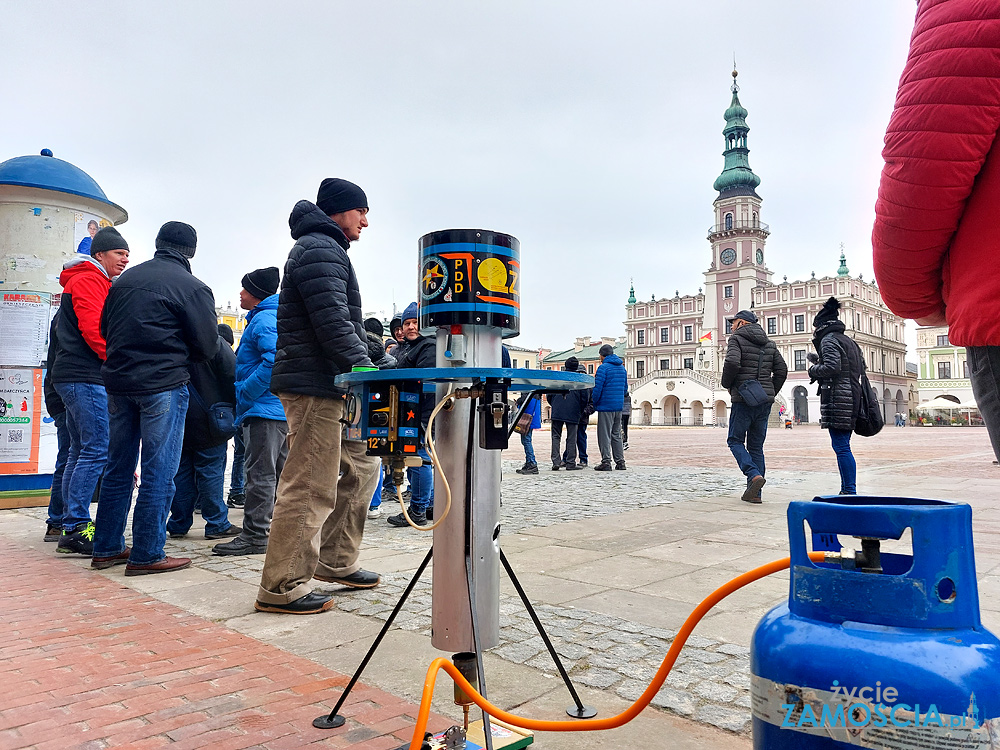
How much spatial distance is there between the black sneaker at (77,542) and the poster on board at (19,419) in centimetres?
302

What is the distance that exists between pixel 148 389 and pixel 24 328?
430cm

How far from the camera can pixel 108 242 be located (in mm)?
5266

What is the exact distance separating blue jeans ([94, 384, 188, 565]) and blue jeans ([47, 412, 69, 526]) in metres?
1.38

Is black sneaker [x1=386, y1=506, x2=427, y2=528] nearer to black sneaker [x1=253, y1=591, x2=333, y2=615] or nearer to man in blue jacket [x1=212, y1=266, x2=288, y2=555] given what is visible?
man in blue jacket [x1=212, y1=266, x2=288, y2=555]

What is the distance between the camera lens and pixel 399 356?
6625 millimetres

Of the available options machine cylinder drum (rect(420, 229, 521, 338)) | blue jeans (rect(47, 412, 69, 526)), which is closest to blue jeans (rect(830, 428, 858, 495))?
machine cylinder drum (rect(420, 229, 521, 338))

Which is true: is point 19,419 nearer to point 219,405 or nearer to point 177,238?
point 219,405

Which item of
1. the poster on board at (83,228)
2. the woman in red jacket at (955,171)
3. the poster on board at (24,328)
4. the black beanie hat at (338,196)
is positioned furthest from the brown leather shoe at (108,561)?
the woman in red jacket at (955,171)

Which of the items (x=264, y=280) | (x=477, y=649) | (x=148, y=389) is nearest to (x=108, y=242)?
(x=264, y=280)

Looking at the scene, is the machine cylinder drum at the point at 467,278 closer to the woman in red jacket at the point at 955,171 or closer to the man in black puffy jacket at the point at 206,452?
the woman in red jacket at the point at 955,171

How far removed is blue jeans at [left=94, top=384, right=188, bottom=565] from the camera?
13.9ft

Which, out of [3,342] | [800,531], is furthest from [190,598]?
[3,342]

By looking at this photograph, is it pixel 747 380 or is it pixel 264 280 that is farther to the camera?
pixel 747 380

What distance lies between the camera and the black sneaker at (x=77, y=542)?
4887 millimetres
